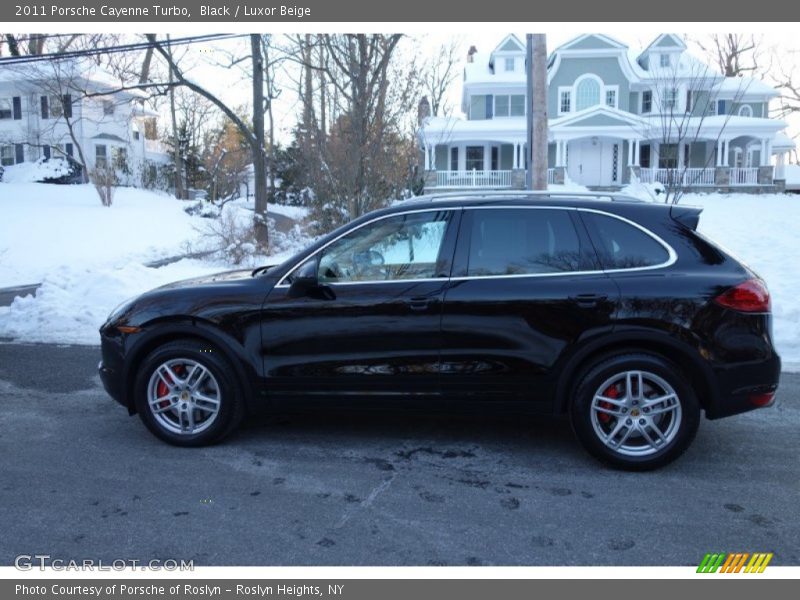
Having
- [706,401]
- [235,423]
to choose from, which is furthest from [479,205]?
[235,423]

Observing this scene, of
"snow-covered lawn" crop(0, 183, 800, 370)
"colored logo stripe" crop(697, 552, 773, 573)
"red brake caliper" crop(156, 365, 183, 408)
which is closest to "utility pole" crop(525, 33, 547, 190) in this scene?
"snow-covered lawn" crop(0, 183, 800, 370)

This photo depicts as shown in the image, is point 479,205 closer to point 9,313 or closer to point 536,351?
point 536,351

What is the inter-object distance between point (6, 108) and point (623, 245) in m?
44.1

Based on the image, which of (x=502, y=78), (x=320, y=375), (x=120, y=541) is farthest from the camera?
(x=502, y=78)

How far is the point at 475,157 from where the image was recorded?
37812mm

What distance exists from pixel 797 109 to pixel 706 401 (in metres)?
56.1

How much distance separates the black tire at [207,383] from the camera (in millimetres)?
5086

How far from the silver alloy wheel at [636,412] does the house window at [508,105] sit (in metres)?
35.8

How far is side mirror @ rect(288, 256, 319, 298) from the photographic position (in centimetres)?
489

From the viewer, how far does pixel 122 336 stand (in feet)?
17.2

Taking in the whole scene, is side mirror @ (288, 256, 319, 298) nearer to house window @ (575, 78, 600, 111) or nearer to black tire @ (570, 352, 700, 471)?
black tire @ (570, 352, 700, 471)

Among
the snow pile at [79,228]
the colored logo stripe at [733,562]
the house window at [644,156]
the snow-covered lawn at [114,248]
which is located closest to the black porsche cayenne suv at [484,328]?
the snow-covered lawn at [114,248]

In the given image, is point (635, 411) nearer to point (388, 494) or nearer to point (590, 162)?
point (388, 494)

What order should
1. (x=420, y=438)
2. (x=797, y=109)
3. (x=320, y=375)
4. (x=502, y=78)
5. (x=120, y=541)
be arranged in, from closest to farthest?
1. (x=120, y=541)
2. (x=320, y=375)
3. (x=420, y=438)
4. (x=502, y=78)
5. (x=797, y=109)
